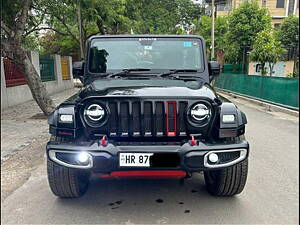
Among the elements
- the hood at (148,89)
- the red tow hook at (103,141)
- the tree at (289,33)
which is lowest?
the red tow hook at (103,141)

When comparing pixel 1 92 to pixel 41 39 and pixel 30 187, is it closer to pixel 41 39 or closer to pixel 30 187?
pixel 30 187

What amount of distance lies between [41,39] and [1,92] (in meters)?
22.0

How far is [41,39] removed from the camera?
96.3 ft

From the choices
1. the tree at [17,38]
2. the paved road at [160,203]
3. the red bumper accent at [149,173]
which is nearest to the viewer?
the red bumper accent at [149,173]

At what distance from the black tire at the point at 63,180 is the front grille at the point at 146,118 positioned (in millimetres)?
683

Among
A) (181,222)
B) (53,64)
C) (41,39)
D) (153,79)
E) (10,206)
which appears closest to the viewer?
(181,222)

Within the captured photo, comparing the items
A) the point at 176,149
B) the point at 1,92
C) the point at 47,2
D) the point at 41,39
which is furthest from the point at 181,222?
the point at 41,39

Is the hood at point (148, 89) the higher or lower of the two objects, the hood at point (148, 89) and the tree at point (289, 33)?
the lower

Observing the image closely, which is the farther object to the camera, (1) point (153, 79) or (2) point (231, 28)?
(2) point (231, 28)

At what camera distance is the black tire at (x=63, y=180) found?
117 inches

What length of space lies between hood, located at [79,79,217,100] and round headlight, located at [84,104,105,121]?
0.11 metres

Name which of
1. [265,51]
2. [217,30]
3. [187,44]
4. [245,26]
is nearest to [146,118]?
[187,44]

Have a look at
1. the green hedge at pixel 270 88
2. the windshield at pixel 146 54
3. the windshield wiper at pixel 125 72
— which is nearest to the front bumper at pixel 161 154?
the windshield wiper at pixel 125 72

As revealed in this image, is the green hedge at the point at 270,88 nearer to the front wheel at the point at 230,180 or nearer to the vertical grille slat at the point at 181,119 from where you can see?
the front wheel at the point at 230,180
